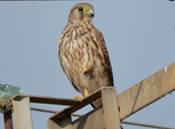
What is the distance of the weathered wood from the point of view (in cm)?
491

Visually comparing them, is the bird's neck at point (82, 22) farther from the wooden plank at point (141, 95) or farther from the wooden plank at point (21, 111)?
the wooden plank at point (21, 111)

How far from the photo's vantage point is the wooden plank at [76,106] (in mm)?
4656

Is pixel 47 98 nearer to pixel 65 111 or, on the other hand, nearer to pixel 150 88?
pixel 65 111

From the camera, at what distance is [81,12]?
9055 mm

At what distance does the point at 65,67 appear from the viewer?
27.5 ft

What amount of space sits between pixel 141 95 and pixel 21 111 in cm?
81

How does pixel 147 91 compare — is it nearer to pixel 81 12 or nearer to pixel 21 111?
pixel 21 111

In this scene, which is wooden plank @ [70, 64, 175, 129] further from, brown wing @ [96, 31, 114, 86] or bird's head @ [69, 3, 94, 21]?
bird's head @ [69, 3, 94, 21]

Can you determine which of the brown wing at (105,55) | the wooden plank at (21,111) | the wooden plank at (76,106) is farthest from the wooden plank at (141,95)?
the brown wing at (105,55)

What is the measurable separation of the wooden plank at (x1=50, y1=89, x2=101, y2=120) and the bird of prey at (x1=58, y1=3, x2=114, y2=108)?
3229 millimetres

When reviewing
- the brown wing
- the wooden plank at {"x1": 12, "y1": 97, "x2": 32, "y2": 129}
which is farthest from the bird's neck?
the wooden plank at {"x1": 12, "y1": 97, "x2": 32, "y2": 129}

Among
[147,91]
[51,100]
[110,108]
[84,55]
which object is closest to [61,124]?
[51,100]

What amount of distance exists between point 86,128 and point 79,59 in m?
3.36

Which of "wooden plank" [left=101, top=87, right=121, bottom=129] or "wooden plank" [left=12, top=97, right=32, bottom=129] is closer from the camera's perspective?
"wooden plank" [left=101, top=87, right=121, bottom=129]
